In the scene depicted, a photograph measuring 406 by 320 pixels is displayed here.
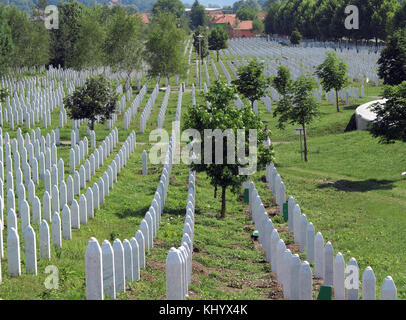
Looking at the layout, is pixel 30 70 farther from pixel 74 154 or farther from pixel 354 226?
pixel 354 226

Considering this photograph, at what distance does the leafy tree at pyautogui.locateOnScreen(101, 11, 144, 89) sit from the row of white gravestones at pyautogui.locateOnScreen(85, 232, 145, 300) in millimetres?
44042

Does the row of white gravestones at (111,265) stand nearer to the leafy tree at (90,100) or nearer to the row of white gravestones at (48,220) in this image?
the row of white gravestones at (48,220)

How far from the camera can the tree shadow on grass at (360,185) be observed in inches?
958

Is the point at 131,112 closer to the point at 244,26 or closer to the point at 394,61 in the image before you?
the point at 394,61

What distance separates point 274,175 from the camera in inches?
931

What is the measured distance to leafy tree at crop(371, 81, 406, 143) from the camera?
25.7 meters

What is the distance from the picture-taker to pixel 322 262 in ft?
46.8

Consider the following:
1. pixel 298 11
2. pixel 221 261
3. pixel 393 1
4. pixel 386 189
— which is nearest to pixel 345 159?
pixel 386 189

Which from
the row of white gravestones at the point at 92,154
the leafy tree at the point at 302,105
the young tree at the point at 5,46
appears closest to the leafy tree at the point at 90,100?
the row of white gravestones at the point at 92,154

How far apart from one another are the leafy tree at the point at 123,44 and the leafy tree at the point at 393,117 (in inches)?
1256

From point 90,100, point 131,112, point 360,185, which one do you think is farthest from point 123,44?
point 360,185

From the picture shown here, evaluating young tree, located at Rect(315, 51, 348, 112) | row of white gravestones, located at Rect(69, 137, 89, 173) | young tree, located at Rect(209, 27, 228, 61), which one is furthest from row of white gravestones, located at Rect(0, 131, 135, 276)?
young tree, located at Rect(209, 27, 228, 61)

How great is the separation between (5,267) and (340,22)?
91.1m

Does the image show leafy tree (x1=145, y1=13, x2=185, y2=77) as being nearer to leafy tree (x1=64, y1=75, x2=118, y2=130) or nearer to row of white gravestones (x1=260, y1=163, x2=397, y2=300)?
leafy tree (x1=64, y1=75, x2=118, y2=130)
